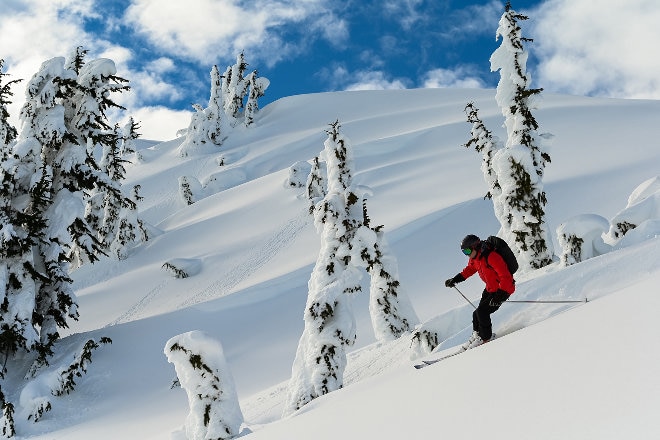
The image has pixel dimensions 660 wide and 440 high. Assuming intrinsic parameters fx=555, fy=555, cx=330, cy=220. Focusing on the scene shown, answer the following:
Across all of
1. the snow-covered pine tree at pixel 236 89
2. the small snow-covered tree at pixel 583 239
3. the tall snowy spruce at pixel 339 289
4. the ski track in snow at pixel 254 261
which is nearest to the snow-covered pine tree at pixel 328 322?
the tall snowy spruce at pixel 339 289

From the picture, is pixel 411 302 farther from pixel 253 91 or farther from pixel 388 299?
pixel 253 91

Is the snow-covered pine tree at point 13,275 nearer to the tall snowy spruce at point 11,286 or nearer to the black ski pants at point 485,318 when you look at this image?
the tall snowy spruce at point 11,286

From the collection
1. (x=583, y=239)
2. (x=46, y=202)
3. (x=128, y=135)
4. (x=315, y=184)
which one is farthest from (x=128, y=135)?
(x=583, y=239)

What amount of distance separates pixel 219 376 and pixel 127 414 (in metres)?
8.77

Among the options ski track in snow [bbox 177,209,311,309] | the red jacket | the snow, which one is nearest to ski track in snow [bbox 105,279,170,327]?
the snow

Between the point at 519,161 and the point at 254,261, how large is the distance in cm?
1894

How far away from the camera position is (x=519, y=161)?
19.0 meters

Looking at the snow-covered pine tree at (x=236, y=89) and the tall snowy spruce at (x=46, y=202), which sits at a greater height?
the snow-covered pine tree at (x=236, y=89)

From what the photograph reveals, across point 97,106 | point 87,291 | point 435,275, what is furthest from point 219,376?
point 87,291

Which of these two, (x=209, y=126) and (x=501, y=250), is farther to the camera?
(x=209, y=126)

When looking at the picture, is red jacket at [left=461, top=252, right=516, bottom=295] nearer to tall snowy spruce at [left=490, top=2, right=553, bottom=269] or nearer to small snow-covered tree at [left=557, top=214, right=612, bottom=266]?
small snow-covered tree at [left=557, top=214, right=612, bottom=266]

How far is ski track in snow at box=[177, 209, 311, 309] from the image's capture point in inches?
1217

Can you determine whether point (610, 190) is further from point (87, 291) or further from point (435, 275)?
point (87, 291)

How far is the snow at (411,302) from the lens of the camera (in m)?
3.84
